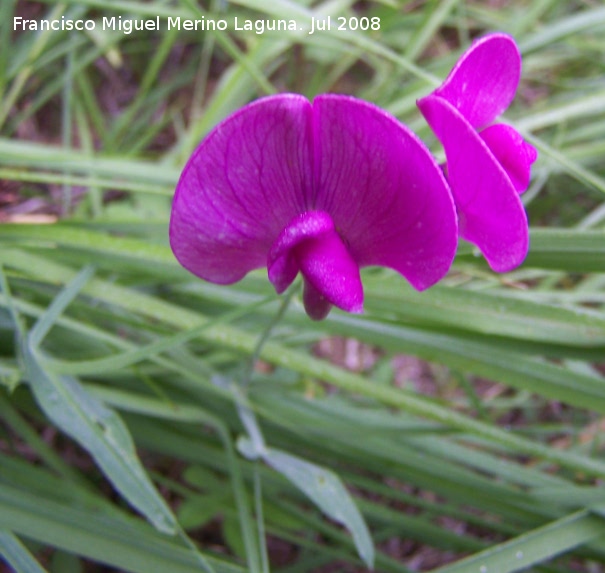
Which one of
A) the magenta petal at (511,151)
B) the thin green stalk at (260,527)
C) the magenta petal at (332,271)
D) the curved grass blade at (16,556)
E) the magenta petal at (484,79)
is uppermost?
the magenta petal at (484,79)

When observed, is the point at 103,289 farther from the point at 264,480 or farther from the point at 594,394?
the point at 594,394

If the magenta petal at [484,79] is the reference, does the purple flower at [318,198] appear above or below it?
below

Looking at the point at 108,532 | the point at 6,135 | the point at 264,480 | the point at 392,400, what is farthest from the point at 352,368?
the point at 6,135

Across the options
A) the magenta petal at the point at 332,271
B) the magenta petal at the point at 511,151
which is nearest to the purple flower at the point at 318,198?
the magenta petal at the point at 332,271

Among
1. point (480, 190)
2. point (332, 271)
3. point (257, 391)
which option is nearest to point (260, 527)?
point (257, 391)

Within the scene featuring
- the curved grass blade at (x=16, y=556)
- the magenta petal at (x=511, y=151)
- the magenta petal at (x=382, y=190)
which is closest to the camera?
the magenta petal at (x=382, y=190)

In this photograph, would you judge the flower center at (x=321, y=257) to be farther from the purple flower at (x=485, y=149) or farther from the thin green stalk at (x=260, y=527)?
the thin green stalk at (x=260, y=527)

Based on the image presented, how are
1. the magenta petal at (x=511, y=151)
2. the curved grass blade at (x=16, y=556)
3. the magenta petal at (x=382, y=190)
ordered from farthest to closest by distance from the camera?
the curved grass blade at (x=16, y=556)
the magenta petal at (x=511, y=151)
the magenta petal at (x=382, y=190)
